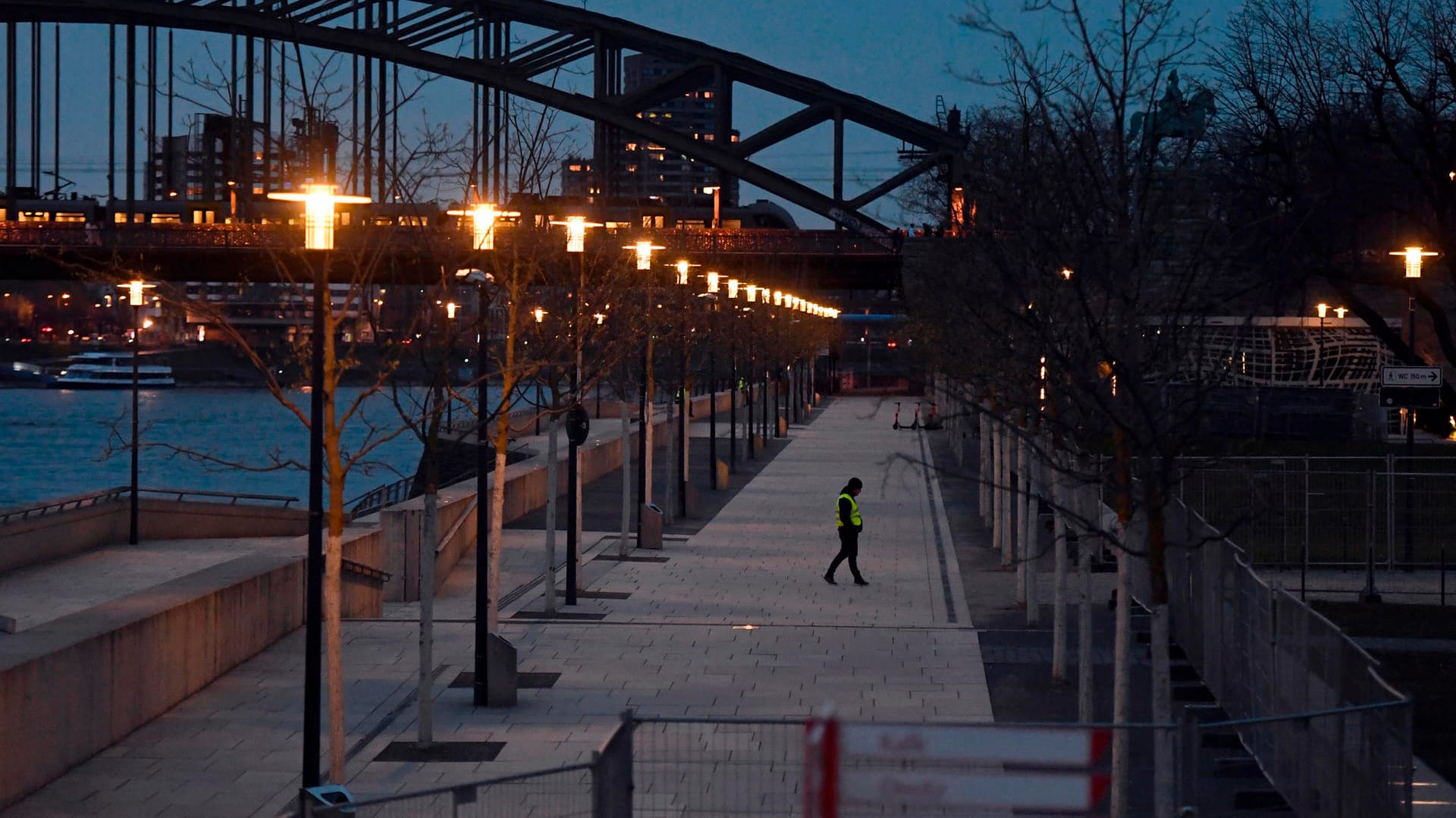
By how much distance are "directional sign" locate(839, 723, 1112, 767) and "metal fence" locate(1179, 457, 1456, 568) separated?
49.5ft

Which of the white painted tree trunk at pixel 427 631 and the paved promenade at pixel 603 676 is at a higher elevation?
the white painted tree trunk at pixel 427 631

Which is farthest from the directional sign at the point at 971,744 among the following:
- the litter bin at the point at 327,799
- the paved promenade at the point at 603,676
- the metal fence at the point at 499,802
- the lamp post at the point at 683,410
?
the lamp post at the point at 683,410

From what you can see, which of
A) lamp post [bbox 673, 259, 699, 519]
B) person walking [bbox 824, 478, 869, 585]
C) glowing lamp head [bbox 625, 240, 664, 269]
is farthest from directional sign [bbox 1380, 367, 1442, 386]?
lamp post [bbox 673, 259, 699, 519]

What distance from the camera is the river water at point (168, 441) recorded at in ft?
296

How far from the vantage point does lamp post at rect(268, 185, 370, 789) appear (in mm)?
9945

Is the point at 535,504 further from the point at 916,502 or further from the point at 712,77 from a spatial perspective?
the point at 712,77

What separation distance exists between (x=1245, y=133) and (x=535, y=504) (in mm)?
15862

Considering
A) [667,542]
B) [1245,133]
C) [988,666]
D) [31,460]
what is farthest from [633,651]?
[31,460]

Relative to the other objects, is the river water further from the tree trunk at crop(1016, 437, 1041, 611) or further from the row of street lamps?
the tree trunk at crop(1016, 437, 1041, 611)

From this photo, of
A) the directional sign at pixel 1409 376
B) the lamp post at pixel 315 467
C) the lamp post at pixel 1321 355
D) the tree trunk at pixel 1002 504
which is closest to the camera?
the lamp post at pixel 315 467

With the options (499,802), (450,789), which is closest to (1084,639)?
(499,802)

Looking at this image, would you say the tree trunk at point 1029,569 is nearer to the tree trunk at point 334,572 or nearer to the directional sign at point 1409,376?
the directional sign at point 1409,376

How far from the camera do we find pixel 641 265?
23047 millimetres

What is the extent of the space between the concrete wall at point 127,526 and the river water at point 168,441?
25.4 m
